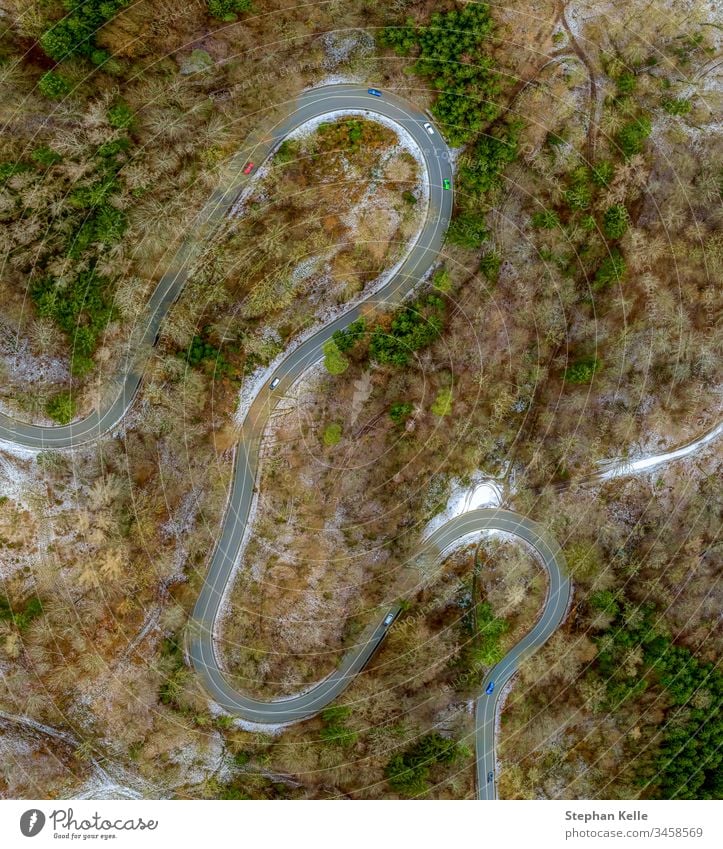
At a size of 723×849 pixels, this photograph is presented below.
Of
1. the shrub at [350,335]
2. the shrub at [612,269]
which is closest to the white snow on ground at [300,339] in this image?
the shrub at [350,335]

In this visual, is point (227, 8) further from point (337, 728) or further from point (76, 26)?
point (337, 728)

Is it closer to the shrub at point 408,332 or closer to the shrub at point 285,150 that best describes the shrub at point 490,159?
the shrub at point 408,332

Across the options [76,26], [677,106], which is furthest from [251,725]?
[677,106]

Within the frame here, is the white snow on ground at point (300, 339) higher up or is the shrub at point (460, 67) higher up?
the shrub at point (460, 67)

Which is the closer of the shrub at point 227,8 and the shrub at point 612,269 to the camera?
the shrub at point 227,8

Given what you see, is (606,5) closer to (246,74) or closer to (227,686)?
(246,74)

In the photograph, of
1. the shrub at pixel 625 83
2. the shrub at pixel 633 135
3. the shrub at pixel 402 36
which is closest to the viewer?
the shrub at pixel 402 36

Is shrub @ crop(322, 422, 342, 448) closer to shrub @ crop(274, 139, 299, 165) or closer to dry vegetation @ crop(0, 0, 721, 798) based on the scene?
dry vegetation @ crop(0, 0, 721, 798)
